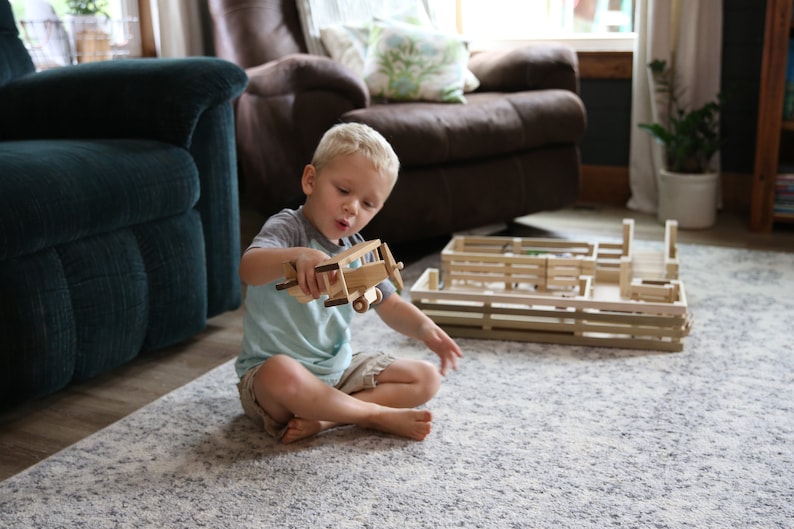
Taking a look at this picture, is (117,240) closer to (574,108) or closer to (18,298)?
(18,298)

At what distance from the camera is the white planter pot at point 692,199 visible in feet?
10.2

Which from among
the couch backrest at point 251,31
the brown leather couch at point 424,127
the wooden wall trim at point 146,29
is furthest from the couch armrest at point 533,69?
the wooden wall trim at point 146,29

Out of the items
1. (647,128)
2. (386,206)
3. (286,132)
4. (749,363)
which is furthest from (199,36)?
(749,363)

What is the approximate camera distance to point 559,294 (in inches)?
84.2

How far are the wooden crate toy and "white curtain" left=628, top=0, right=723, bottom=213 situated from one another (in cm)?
107

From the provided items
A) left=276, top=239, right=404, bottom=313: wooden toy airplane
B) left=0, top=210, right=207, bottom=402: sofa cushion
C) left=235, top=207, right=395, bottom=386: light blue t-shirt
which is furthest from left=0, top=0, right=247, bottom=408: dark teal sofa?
left=276, top=239, right=404, bottom=313: wooden toy airplane

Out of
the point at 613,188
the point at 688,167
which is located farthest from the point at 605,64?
the point at 688,167

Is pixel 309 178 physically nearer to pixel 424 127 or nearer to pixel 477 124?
pixel 424 127

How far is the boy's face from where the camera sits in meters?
1.36

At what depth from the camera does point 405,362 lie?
1.56 m

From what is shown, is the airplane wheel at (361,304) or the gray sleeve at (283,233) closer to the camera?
the airplane wheel at (361,304)

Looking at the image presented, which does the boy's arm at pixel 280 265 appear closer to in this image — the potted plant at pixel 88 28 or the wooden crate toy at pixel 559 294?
the wooden crate toy at pixel 559 294

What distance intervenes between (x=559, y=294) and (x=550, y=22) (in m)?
2.06

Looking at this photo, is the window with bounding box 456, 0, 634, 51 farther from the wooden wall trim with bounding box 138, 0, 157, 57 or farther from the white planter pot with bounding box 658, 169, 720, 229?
the wooden wall trim with bounding box 138, 0, 157, 57
